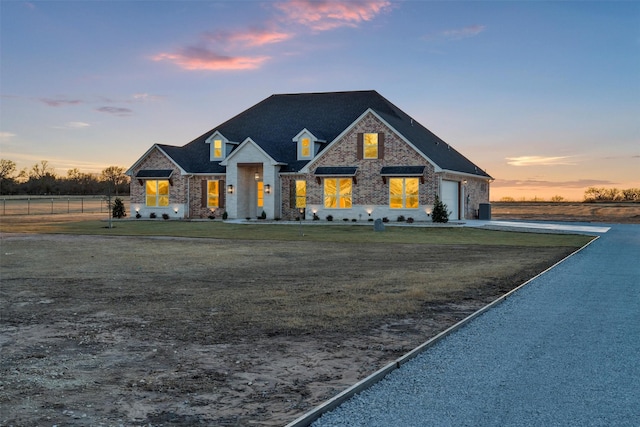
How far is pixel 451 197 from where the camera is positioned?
132ft

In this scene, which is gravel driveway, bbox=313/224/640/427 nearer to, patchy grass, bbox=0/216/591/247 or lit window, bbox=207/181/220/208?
patchy grass, bbox=0/216/591/247

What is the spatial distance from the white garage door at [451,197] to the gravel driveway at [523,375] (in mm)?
28401

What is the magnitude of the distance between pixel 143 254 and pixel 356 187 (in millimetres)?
21679

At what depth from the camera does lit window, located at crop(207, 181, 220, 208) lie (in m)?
43.4

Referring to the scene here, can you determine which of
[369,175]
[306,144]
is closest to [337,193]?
[369,175]

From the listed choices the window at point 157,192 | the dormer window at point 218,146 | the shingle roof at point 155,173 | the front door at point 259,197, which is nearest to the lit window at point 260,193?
the front door at point 259,197

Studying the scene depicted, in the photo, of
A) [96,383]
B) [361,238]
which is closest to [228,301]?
[96,383]

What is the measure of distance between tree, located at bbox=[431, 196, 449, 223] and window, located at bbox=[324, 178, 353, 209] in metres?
5.82

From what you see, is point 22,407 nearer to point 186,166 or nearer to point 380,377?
point 380,377

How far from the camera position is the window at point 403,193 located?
126ft

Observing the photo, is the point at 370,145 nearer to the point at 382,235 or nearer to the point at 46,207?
the point at 382,235

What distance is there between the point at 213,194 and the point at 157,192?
4311mm

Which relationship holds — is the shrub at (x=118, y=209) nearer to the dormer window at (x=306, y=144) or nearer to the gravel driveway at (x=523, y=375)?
the dormer window at (x=306, y=144)

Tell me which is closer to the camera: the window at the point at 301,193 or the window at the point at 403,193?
the window at the point at 403,193
